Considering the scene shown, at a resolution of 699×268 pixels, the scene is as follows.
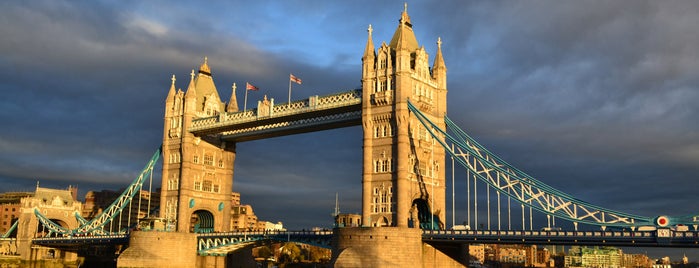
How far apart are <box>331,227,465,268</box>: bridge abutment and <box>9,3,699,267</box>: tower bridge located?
103mm

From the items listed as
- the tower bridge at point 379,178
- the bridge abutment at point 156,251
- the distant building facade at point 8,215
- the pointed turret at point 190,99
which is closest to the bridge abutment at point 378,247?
the tower bridge at point 379,178

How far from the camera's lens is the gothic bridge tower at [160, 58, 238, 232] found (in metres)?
105

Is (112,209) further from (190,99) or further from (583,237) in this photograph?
(583,237)

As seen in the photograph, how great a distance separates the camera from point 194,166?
349 feet

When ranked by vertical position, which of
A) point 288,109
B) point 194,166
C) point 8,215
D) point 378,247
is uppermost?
point 288,109

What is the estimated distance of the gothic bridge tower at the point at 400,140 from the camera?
7862 centimetres

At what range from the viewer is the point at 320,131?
94.5 m

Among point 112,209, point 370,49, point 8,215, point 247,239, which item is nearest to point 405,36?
point 370,49

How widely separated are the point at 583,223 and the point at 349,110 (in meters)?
32.2

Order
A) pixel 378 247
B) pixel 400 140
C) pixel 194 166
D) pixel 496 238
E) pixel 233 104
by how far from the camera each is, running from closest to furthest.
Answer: pixel 496 238, pixel 378 247, pixel 400 140, pixel 194 166, pixel 233 104

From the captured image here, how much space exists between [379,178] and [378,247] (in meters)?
12.3

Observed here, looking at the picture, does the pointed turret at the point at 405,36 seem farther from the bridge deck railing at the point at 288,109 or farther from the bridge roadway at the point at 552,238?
the bridge roadway at the point at 552,238

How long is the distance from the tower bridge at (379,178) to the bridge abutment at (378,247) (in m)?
0.10

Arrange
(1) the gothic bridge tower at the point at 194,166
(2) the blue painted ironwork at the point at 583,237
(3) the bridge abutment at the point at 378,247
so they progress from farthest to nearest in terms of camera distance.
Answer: (1) the gothic bridge tower at the point at 194,166 < (3) the bridge abutment at the point at 378,247 < (2) the blue painted ironwork at the point at 583,237
